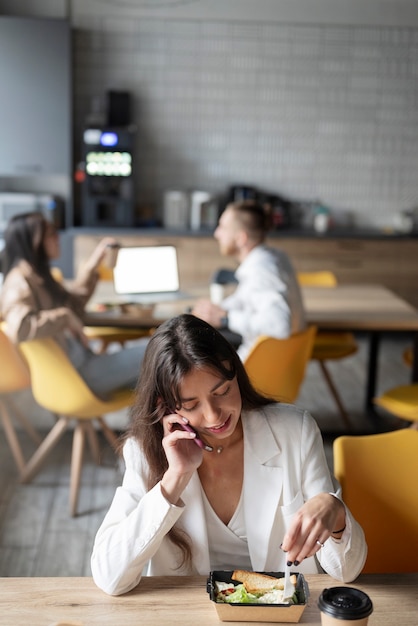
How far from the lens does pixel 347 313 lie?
14.6ft

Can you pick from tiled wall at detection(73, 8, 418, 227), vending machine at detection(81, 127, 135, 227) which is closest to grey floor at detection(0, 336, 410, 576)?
vending machine at detection(81, 127, 135, 227)

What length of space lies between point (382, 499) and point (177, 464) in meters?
0.59

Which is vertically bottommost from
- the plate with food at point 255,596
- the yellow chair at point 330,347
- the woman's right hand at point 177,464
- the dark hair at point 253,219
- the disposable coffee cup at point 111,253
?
the yellow chair at point 330,347

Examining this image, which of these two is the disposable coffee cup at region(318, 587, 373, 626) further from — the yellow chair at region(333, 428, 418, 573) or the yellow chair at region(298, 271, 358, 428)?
the yellow chair at region(298, 271, 358, 428)

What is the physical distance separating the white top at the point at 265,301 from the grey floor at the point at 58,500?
0.86 m

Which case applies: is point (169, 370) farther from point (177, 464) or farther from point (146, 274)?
point (146, 274)

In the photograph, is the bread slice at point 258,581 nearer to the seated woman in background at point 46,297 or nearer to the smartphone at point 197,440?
the smartphone at point 197,440

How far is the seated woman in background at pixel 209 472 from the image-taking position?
1.72m

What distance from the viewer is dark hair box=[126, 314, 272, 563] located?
5.94ft

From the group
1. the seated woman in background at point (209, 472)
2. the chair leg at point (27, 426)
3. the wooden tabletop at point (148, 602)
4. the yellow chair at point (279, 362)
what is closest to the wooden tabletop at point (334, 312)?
the yellow chair at point (279, 362)

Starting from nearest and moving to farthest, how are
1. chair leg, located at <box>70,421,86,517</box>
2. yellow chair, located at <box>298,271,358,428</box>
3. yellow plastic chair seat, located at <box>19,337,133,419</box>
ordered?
yellow plastic chair seat, located at <box>19,337,133,419</box> < chair leg, located at <box>70,421,86,517</box> < yellow chair, located at <box>298,271,358,428</box>

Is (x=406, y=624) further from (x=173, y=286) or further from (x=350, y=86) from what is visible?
(x=350, y=86)

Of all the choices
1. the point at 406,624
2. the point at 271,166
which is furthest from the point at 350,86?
the point at 406,624

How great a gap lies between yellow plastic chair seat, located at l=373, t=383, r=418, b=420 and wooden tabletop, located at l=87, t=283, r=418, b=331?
0.35m
